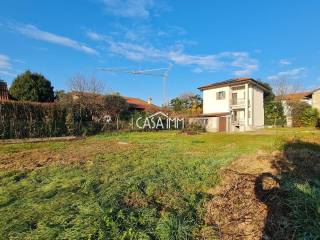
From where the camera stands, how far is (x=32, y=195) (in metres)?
4.37

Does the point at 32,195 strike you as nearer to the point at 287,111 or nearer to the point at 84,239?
the point at 84,239

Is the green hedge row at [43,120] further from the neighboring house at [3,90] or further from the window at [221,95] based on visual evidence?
the window at [221,95]

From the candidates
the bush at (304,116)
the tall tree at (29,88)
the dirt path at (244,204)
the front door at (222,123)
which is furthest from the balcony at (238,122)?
the dirt path at (244,204)

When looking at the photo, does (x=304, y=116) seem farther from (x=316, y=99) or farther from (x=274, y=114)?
(x=274, y=114)

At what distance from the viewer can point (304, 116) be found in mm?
31797

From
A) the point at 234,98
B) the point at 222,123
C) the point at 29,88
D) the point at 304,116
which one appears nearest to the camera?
the point at 29,88

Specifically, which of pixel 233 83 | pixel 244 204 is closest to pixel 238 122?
pixel 233 83

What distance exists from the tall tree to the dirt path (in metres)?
23.0

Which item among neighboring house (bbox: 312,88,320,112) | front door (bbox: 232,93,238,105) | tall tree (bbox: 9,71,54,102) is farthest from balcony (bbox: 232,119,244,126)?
tall tree (bbox: 9,71,54,102)

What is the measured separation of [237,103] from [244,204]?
30.1 metres

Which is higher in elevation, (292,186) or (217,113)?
(217,113)

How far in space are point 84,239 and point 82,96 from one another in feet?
63.8

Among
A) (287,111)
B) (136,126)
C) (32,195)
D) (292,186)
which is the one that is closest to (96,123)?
(136,126)

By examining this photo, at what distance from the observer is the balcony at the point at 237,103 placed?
104ft
